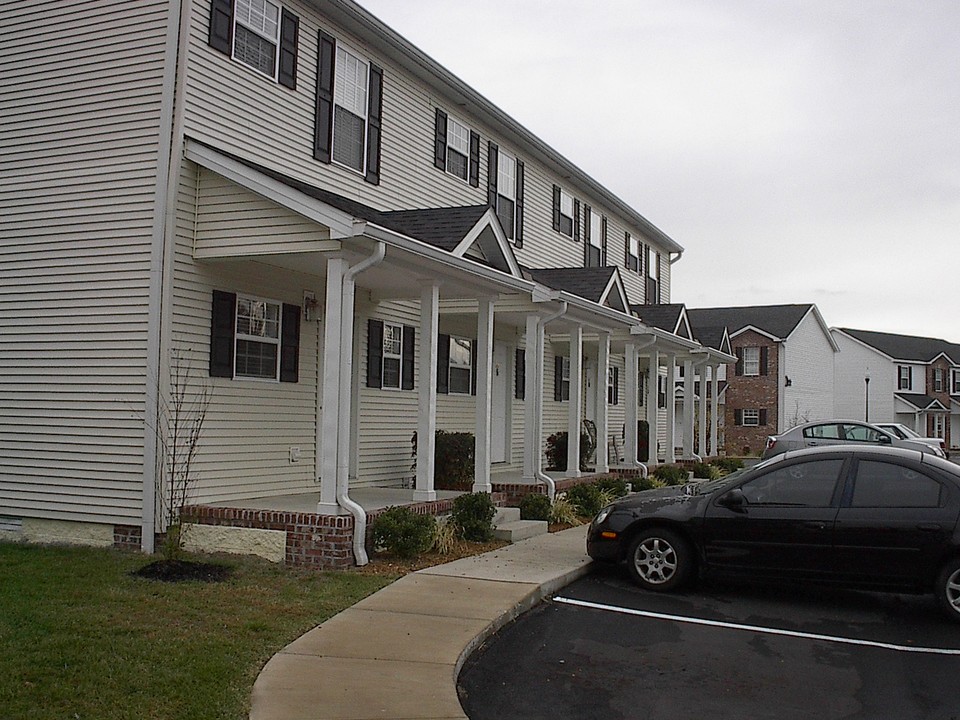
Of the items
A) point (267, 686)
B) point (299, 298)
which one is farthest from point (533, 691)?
point (299, 298)

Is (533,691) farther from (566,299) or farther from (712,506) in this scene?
(566,299)

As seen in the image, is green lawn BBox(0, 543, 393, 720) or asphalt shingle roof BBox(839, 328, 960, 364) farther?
asphalt shingle roof BBox(839, 328, 960, 364)

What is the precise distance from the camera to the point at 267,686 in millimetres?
5902

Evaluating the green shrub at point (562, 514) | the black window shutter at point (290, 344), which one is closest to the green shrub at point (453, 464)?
the green shrub at point (562, 514)

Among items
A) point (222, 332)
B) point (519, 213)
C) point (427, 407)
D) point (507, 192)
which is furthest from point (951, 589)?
point (519, 213)

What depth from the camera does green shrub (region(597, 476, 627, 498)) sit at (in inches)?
671

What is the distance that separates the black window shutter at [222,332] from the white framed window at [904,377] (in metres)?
56.0

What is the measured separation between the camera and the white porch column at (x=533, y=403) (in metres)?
15.6

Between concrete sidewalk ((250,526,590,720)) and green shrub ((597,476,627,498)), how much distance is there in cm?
644

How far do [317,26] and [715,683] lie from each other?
10.4 m

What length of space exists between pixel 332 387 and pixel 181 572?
2.45 m

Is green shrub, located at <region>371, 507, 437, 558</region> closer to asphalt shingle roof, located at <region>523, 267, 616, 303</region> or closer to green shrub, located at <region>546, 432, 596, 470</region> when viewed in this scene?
asphalt shingle roof, located at <region>523, 267, 616, 303</region>

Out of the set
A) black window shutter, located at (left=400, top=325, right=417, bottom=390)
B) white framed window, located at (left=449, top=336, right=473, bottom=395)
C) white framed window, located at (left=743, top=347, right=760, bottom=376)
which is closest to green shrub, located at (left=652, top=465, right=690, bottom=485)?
white framed window, located at (left=449, top=336, right=473, bottom=395)

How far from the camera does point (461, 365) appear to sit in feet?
57.7
